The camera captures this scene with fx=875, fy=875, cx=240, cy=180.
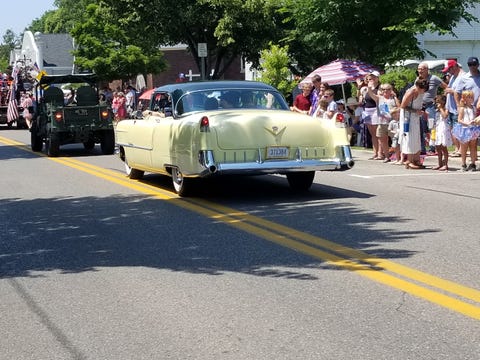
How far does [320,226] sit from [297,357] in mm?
4301

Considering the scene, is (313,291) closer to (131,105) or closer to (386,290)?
(386,290)

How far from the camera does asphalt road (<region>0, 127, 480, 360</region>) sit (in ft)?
16.8

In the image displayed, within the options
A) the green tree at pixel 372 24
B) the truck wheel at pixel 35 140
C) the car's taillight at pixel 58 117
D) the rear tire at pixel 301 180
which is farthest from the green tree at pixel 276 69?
the rear tire at pixel 301 180

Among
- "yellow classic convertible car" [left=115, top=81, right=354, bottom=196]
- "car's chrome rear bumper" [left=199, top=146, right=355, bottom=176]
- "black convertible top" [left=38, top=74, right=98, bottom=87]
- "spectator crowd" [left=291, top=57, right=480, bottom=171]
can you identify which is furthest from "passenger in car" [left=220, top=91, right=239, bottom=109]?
"black convertible top" [left=38, top=74, right=98, bottom=87]

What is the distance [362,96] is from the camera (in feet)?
64.3

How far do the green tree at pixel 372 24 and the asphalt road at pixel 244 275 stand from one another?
16.2 m

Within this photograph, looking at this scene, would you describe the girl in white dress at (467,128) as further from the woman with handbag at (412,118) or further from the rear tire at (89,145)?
the rear tire at (89,145)

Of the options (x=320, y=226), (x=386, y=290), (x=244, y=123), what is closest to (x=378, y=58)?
(x=244, y=123)

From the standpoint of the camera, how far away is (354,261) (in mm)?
7211

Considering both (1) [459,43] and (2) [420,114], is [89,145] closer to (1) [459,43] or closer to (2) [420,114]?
(2) [420,114]

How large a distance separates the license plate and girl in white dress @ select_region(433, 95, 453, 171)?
4.98 metres

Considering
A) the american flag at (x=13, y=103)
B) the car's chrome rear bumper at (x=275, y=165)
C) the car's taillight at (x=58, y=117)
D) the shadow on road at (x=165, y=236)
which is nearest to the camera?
the shadow on road at (x=165, y=236)

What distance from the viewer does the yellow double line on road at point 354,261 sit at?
5.92m

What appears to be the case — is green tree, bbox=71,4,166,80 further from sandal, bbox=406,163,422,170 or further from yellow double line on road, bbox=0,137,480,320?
yellow double line on road, bbox=0,137,480,320
